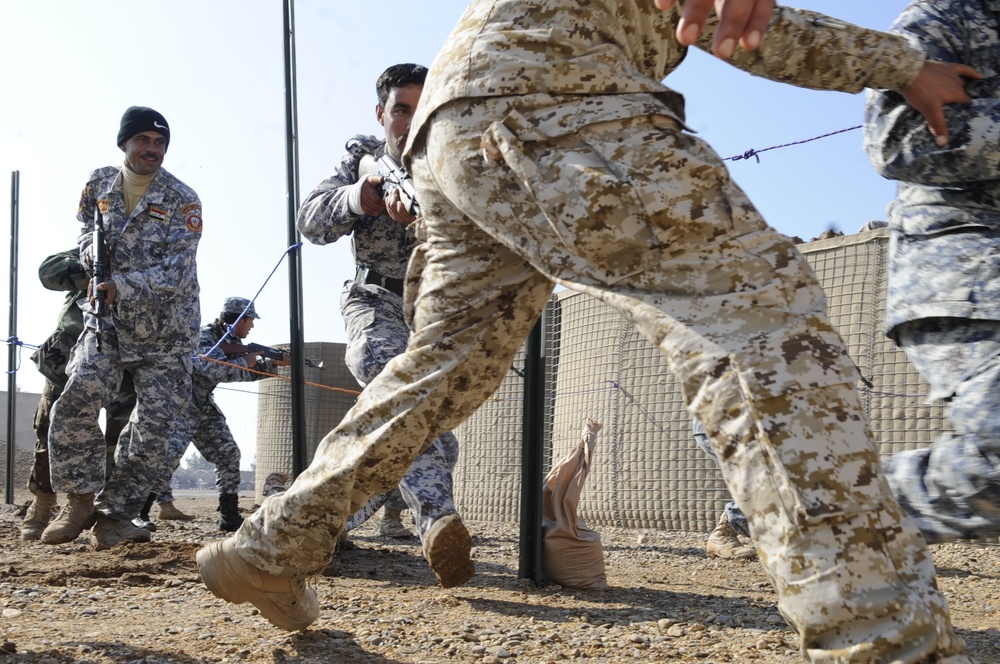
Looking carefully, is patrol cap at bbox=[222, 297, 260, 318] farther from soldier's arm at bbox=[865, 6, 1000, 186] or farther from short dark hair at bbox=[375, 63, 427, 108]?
soldier's arm at bbox=[865, 6, 1000, 186]

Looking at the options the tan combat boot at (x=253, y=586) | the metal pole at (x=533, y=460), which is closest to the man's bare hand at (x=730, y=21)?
the tan combat boot at (x=253, y=586)

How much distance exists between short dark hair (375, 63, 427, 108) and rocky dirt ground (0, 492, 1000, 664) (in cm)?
189

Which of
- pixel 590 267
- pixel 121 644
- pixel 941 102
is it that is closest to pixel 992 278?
pixel 941 102

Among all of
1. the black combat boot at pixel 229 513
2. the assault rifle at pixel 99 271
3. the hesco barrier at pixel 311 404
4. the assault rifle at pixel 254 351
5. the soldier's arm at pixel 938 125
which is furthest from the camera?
the hesco barrier at pixel 311 404

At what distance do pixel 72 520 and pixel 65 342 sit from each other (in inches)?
52.6

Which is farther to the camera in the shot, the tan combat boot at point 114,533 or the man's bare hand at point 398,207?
the tan combat boot at point 114,533

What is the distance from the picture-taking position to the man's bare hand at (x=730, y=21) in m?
1.53

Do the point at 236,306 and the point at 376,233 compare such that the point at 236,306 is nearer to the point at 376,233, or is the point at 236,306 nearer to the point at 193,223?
the point at 193,223

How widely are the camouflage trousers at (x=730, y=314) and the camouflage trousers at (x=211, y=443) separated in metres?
5.65

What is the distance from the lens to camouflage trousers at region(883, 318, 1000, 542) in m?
1.90

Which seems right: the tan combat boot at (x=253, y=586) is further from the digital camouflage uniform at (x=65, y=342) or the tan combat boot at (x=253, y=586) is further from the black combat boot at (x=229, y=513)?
the black combat boot at (x=229, y=513)

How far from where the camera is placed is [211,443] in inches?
307

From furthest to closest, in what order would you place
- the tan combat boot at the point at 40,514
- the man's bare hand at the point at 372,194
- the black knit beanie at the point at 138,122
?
the tan combat boot at the point at 40,514 < the black knit beanie at the point at 138,122 < the man's bare hand at the point at 372,194

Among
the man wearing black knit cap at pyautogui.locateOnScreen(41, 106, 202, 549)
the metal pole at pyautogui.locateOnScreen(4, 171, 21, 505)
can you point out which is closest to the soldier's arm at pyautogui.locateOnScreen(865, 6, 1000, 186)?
the man wearing black knit cap at pyautogui.locateOnScreen(41, 106, 202, 549)
